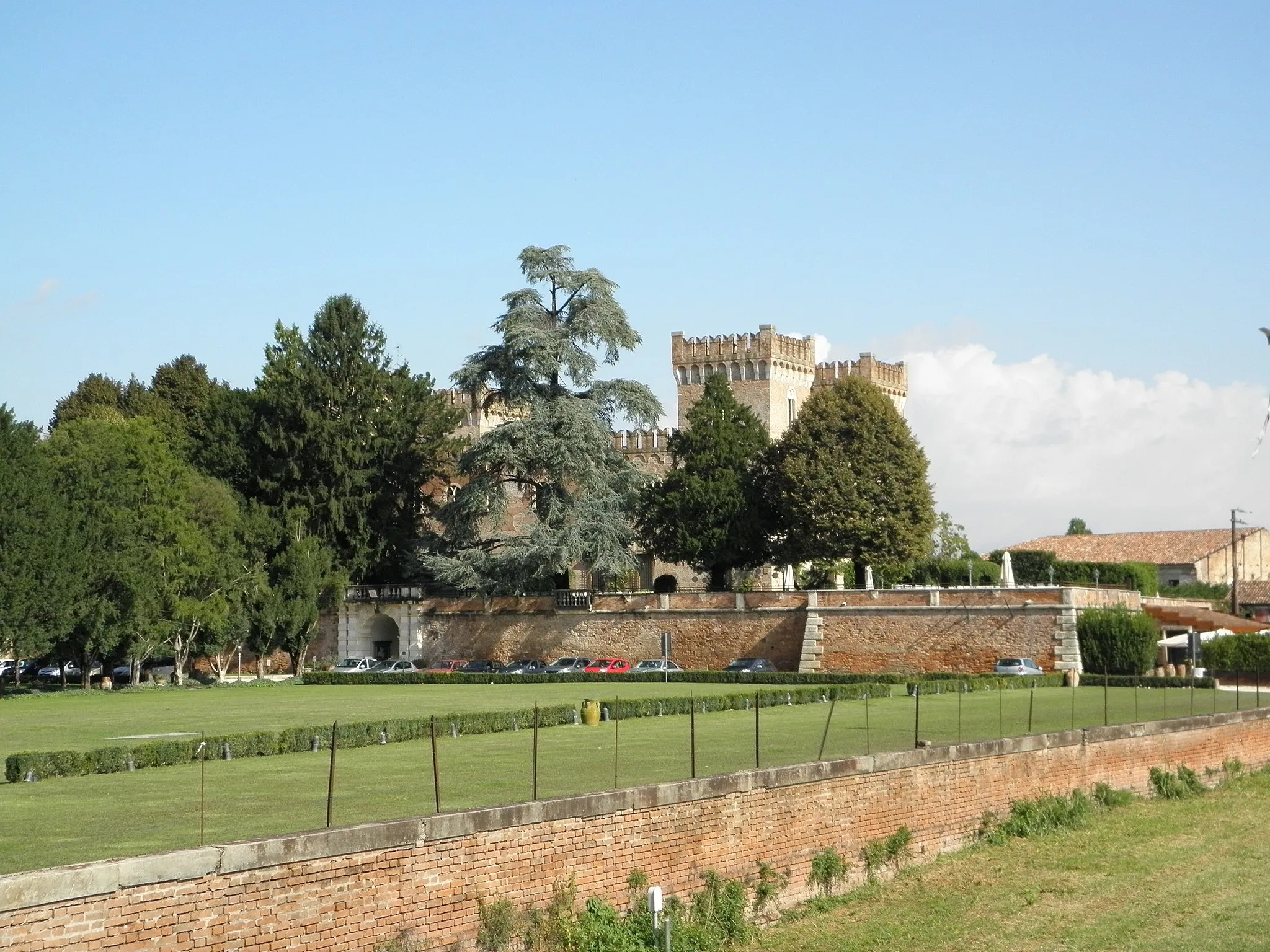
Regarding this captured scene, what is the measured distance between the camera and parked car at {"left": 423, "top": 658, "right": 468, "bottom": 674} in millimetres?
58166

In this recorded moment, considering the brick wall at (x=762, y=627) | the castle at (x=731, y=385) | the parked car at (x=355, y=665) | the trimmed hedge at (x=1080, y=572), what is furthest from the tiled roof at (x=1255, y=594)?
the parked car at (x=355, y=665)

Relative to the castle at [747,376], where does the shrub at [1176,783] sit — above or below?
below

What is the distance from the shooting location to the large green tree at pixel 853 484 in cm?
5872

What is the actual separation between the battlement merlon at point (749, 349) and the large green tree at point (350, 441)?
1914cm

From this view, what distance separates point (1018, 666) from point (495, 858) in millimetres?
36545

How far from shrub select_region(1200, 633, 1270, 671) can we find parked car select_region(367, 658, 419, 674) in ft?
86.2

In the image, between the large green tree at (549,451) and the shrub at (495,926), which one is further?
the large green tree at (549,451)

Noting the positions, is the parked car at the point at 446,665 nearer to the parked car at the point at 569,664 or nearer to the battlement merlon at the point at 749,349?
the parked car at the point at 569,664

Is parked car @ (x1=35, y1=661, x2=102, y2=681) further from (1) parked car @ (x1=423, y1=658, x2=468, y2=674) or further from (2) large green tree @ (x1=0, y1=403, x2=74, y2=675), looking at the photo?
(1) parked car @ (x1=423, y1=658, x2=468, y2=674)

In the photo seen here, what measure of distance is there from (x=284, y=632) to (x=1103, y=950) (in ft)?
146

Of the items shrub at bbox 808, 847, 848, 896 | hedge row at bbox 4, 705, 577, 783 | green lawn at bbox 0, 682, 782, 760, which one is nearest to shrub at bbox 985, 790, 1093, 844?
shrub at bbox 808, 847, 848, 896

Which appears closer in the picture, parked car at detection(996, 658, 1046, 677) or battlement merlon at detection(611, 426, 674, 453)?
parked car at detection(996, 658, 1046, 677)

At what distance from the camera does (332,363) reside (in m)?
63.1

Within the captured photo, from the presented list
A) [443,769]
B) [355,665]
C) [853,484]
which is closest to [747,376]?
[853,484]
